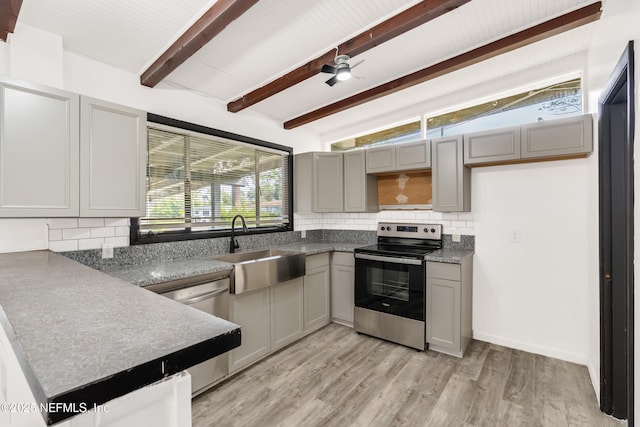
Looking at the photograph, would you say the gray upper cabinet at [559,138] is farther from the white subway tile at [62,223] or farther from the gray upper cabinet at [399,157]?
the white subway tile at [62,223]

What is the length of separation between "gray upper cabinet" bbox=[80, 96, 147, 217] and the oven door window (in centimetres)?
216

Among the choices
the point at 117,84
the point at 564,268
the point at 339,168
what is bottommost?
the point at 564,268

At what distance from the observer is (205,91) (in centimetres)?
301

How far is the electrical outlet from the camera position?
2328 millimetres

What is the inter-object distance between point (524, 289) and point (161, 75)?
12.3 ft

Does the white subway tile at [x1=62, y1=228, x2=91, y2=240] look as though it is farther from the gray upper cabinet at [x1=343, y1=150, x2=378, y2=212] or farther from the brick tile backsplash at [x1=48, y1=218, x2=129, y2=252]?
the gray upper cabinet at [x1=343, y1=150, x2=378, y2=212]

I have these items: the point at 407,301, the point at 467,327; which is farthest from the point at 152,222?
the point at 467,327

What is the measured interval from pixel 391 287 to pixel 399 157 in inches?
55.4

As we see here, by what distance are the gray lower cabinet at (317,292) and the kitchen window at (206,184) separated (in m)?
0.77

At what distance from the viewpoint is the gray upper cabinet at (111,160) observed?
1.96 meters

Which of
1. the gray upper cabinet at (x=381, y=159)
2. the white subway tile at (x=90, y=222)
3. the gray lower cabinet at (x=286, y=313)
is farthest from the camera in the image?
the gray upper cabinet at (x=381, y=159)

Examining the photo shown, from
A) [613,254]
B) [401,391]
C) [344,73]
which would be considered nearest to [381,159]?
[344,73]

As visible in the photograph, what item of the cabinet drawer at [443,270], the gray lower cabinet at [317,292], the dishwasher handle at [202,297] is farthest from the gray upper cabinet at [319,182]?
the dishwasher handle at [202,297]

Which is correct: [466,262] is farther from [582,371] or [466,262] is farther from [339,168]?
[339,168]
